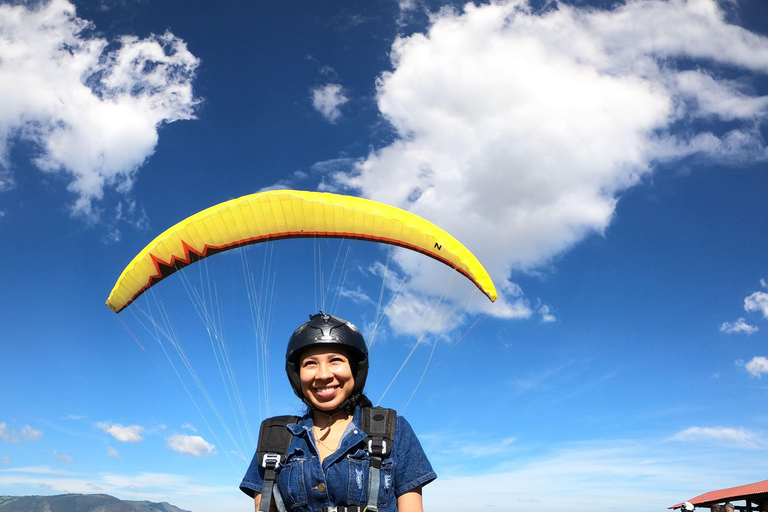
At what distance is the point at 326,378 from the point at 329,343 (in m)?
0.26

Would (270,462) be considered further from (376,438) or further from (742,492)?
(742,492)

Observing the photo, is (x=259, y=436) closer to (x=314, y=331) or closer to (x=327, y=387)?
(x=327, y=387)

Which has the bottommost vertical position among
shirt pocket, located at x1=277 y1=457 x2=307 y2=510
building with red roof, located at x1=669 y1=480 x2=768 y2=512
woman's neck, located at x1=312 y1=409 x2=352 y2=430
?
building with red roof, located at x1=669 y1=480 x2=768 y2=512

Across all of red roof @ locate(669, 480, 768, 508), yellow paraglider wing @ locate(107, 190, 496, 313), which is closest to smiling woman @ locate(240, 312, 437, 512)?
yellow paraglider wing @ locate(107, 190, 496, 313)

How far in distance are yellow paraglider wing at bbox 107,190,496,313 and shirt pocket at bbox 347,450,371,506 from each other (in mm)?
7784

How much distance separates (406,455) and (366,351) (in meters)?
0.87

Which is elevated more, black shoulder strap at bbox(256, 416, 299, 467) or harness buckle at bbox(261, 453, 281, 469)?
black shoulder strap at bbox(256, 416, 299, 467)

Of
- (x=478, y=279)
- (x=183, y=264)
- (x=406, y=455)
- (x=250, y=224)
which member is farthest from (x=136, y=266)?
(x=406, y=455)

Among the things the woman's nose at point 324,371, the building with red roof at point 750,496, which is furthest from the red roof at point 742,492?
the woman's nose at point 324,371

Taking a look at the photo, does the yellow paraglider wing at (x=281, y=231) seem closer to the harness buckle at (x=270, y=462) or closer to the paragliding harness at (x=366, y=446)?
the paragliding harness at (x=366, y=446)

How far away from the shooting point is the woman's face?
3965 mm

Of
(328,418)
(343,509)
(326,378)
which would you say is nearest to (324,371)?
(326,378)

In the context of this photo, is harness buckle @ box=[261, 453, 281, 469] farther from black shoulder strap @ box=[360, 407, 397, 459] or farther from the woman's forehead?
the woman's forehead

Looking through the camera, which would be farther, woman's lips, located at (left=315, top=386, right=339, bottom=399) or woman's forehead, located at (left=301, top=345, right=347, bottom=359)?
woman's forehead, located at (left=301, top=345, right=347, bottom=359)
